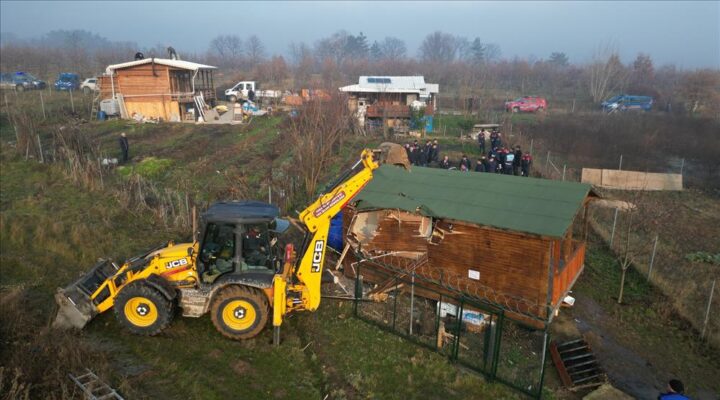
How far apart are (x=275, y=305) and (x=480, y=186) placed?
17.5 ft

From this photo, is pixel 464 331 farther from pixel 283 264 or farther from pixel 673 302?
pixel 673 302

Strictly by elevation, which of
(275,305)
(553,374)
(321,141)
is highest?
(321,141)

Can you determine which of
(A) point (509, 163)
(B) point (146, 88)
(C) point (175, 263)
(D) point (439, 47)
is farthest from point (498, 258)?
(D) point (439, 47)

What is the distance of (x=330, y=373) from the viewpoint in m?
7.54

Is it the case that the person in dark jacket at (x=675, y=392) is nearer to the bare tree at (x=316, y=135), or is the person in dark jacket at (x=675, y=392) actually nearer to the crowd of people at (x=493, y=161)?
the crowd of people at (x=493, y=161)

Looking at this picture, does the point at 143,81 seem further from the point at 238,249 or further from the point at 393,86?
the point at 238,249

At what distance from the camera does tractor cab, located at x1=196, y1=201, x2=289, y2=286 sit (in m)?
7.90

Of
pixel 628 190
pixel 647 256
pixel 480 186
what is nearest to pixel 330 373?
pixel 480 186

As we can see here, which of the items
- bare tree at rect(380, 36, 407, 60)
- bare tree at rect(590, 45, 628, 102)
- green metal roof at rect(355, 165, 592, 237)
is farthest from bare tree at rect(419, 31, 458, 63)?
green metal roof at rect(355, 165, 592, 237)

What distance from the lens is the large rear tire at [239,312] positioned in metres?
7.89

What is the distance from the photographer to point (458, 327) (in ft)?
24.9

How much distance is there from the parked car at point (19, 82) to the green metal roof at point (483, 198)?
40650 millimetres

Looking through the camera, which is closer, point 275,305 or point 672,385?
point 672,385

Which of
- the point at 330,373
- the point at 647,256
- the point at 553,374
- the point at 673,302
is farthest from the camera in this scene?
the point at 647,256
